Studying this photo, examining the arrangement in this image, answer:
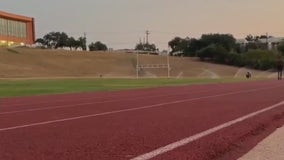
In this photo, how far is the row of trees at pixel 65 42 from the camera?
185000 mm

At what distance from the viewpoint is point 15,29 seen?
147250mm

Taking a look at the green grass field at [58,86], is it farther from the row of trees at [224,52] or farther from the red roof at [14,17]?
the red roof at [14,17]

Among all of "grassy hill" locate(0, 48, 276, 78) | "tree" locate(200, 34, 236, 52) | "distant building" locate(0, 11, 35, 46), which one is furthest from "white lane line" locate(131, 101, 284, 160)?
"tree" locate(200, 34, 236, 52)

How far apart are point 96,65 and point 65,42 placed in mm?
72941

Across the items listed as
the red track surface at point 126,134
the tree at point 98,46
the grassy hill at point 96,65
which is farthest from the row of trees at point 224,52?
the red track surface at point 126,134

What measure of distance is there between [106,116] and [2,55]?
300 ft

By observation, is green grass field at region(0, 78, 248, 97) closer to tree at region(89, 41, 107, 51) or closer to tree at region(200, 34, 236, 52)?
tree at region(200, 34, 236, 52)

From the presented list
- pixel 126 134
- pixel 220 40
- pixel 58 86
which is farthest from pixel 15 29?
pixel 126 134

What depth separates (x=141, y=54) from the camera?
5546 inches

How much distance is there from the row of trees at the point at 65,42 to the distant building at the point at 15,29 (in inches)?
885

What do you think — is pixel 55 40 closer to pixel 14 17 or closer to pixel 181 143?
pixel 14 17

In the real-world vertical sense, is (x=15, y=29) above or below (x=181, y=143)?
above

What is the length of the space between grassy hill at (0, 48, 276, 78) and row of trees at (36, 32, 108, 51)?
5009 centimetres

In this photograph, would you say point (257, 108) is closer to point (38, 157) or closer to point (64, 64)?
point (38, 157)
